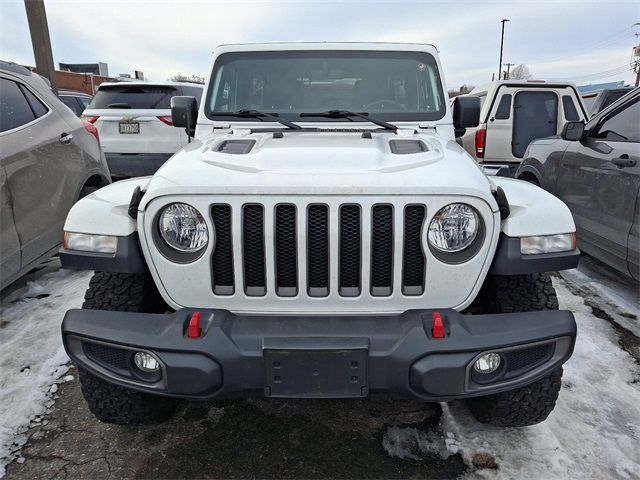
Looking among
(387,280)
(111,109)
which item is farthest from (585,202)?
(111,109)

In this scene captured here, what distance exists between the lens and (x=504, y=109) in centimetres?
796

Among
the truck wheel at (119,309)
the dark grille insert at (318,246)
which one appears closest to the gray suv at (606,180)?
the dark grille insert at (318,246)

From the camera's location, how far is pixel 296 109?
3.14 metres

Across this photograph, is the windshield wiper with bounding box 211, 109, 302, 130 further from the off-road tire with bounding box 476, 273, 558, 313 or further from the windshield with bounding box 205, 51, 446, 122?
the off-road tire with bounding box 476, 273, 558, 313

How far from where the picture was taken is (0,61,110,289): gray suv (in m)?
3.33

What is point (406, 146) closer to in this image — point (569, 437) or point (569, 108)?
point (569, 437)

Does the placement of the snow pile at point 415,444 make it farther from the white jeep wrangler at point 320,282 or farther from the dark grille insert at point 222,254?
the dark grille insert at point 222,254

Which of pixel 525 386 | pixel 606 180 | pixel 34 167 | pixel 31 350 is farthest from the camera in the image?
pixel 606 180

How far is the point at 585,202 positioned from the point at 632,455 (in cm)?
253

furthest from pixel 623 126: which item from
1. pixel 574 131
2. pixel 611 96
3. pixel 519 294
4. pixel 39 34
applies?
pixel 39 34

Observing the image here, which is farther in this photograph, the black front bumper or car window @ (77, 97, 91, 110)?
car window @ (77, 97, 91, 110)

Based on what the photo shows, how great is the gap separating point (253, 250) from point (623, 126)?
362 centimetres

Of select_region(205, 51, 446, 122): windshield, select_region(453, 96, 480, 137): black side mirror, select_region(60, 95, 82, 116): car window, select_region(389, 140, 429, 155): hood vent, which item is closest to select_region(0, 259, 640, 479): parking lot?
select_region(389, 140, 429, 155): hood vent

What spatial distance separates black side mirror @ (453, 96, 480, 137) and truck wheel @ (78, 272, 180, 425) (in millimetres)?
2314
